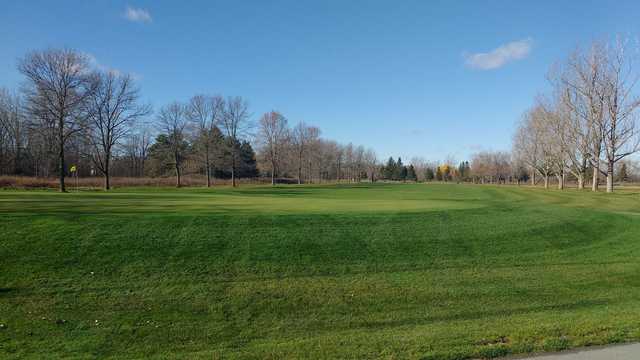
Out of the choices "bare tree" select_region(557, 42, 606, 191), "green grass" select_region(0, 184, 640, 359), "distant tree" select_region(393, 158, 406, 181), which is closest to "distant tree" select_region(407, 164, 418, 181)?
"distant tree" select_region(393, 158, 406, 181)

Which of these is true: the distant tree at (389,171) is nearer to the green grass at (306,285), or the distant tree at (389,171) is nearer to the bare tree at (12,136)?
the bare tree at (12,136)

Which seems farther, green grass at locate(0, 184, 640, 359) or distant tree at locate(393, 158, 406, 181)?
distant tree at locate(393, 158, 406, 181)

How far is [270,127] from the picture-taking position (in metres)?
83.0

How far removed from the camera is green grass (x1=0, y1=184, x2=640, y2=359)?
686 centimetres

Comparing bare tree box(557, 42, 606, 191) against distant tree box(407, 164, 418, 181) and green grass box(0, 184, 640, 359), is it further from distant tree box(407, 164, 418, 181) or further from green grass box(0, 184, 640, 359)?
distant tree box(407, 164, 418, 181)

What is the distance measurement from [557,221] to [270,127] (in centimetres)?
7021

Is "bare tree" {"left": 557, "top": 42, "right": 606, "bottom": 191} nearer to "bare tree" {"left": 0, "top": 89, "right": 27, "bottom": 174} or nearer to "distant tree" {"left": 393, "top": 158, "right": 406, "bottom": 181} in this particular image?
"bare tree" {"left": 0, "top": 89, "right": 27, "bottom": 174}

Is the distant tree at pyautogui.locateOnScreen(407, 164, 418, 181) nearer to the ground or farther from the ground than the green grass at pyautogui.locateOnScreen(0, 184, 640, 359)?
farther from the ground

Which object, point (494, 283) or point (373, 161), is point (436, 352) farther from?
point (373, 161)

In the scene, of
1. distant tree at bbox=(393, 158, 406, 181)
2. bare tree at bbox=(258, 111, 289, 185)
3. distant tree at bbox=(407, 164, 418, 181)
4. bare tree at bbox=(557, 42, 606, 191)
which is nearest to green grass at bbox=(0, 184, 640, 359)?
bare tree at bbox=(557, 42, 606, 191)

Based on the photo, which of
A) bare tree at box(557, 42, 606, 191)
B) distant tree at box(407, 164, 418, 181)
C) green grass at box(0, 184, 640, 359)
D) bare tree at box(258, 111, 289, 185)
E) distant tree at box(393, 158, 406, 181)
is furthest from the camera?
distant tree at box(407, 164, 418, 181)

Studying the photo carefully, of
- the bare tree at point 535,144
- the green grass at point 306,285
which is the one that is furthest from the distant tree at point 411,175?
the green grass at point 306,285

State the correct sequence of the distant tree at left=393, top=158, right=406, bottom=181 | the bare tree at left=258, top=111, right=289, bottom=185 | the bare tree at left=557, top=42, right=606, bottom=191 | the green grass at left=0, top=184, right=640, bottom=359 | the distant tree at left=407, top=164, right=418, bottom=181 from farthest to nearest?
the distant tree at left=407, top=164, right=418, bottom=181 < the distant tree at left=393, top=158, right=406, bottom=181 < the bare tree at left=258, top=111, right=289, bottom=185 < the bare tree at left=557, top=42, right=606, bottom=191 < the green grass at left=0, top=184, right=640, bottom=359

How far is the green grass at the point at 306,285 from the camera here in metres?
6.86
